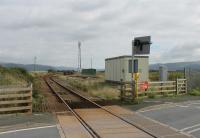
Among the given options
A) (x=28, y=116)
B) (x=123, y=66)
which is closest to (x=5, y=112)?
(x=28, y=116)

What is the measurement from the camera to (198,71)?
34438 millimetres

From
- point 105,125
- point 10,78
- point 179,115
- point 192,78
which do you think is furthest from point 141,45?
point 10,78

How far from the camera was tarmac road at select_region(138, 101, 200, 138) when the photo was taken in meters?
15.5

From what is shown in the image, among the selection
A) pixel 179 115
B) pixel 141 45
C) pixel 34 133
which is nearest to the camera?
pixel 34 133

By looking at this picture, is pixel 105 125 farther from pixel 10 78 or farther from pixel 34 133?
pixel 10 78

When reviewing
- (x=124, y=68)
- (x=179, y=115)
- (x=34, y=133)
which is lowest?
(x=34, y=133)

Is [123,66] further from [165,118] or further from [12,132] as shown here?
[12,132]

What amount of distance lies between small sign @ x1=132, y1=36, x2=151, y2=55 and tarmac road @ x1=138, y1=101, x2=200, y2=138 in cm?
311

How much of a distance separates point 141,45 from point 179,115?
6.36 m

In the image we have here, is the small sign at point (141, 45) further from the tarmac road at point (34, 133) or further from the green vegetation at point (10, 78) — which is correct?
the green vegetation at point (10, 78)

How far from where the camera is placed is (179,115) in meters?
19.2

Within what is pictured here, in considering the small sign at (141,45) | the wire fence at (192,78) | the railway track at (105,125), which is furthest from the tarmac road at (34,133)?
the wire fence at (192,78)

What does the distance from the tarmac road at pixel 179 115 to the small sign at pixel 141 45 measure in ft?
10.2

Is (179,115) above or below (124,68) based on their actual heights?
below
